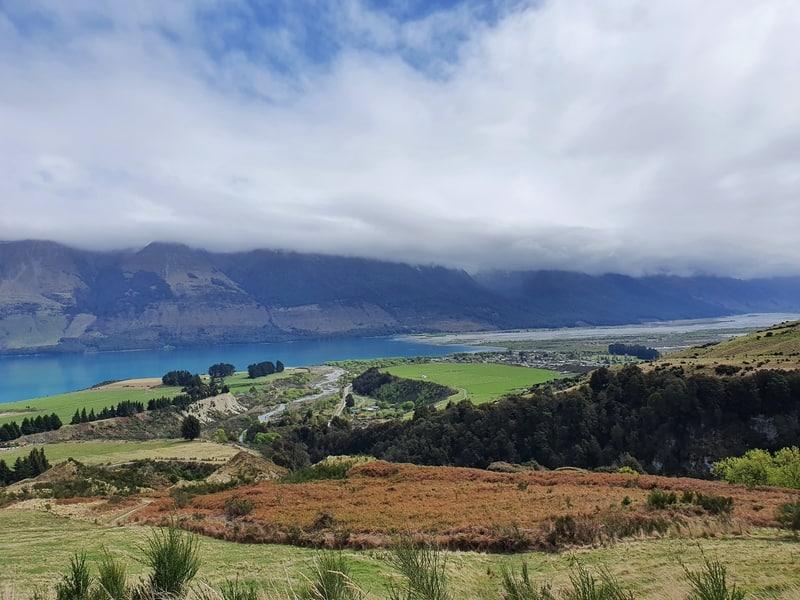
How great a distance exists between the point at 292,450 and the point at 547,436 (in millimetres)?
33432

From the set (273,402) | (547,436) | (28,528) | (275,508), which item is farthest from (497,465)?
(273,402)

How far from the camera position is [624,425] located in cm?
4984

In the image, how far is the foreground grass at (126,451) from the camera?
2030 inches

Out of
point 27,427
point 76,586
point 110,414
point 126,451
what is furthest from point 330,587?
point 110,414

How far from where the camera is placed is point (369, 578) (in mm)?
12109

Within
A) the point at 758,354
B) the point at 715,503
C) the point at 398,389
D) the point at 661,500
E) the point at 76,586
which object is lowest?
the point at 398,389

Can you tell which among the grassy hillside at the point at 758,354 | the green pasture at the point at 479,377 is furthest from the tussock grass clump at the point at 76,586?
the green pasture at the point at 479,377

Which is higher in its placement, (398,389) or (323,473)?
(323,473)

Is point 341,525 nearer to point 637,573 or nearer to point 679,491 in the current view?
point 637,573

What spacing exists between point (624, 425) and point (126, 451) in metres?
55.5

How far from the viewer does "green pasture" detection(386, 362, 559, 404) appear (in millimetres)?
102562

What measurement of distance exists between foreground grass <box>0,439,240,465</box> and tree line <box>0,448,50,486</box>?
344cm

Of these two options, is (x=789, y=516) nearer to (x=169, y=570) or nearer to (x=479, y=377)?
(x=169, y=570)

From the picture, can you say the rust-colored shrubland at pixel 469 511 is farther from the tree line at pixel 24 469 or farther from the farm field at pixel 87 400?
the farm field at pixel 87 400
